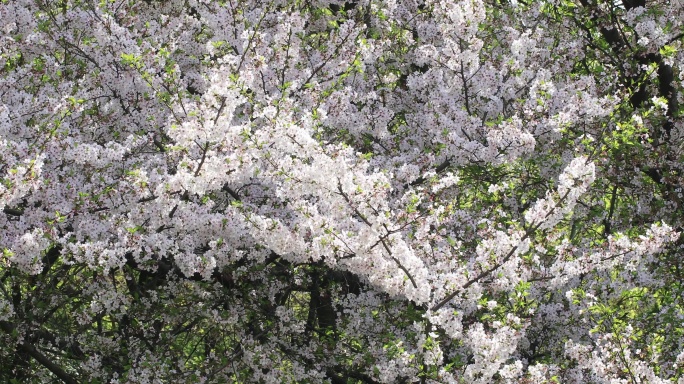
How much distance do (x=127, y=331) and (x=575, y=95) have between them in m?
5.24

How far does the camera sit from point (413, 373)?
6.88 m

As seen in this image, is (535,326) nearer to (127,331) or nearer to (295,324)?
(295,324)

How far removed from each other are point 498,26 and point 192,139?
252 inches

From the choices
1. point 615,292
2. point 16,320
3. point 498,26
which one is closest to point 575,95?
point 615,292

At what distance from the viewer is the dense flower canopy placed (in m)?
6.61

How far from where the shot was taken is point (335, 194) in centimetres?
643

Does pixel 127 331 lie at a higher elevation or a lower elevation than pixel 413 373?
higher

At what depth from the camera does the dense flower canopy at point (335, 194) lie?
260 inches

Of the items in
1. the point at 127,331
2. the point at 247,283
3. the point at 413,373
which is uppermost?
the point at 247,283

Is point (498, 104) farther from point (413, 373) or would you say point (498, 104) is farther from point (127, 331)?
point (127, 331)

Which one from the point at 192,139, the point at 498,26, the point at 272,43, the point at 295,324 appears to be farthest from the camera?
the point at 498,26

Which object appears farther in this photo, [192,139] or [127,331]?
[127,331]

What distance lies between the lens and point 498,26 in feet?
38.4

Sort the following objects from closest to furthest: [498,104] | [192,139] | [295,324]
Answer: [192,139], [295,324], [498,104]
